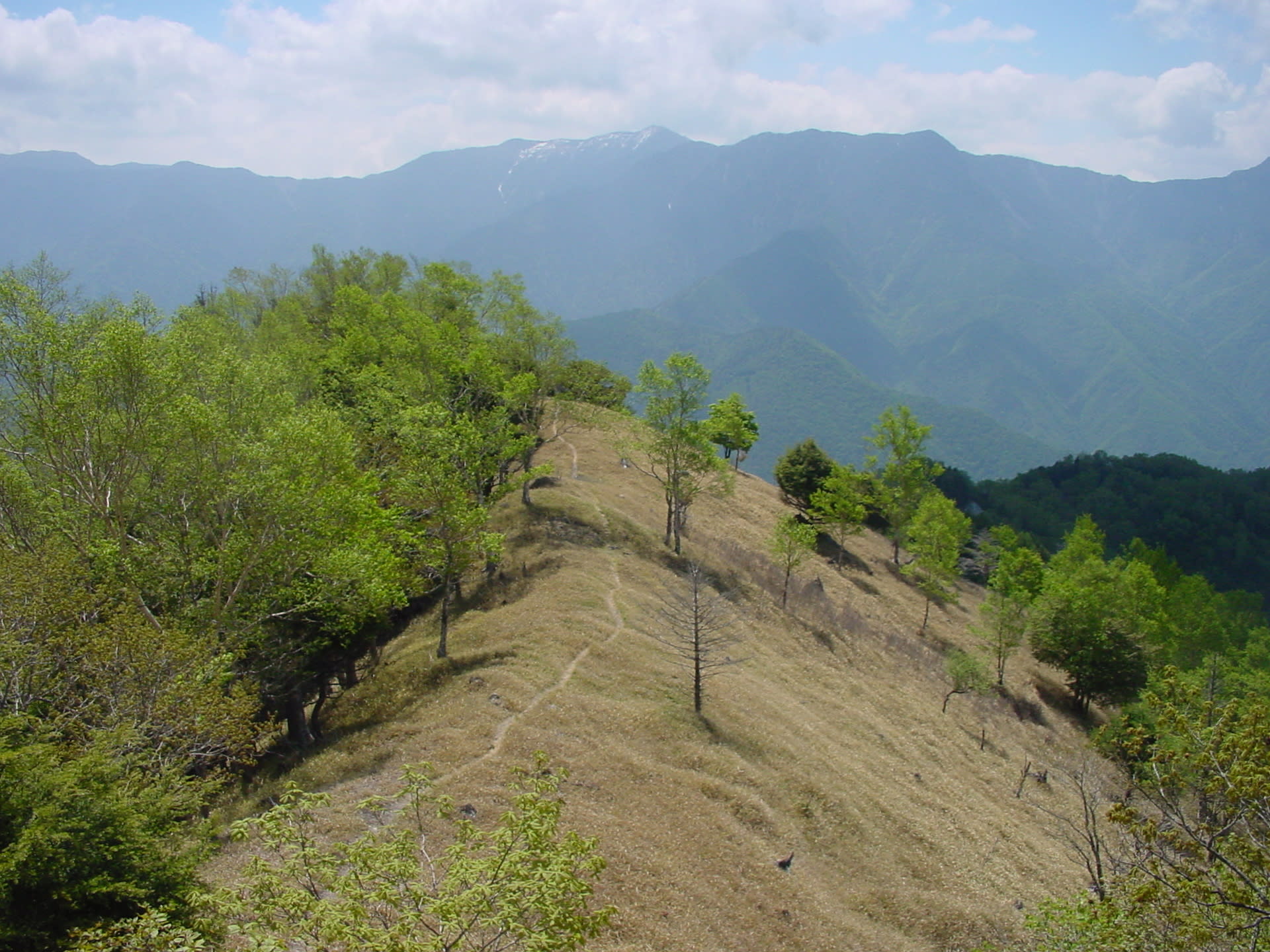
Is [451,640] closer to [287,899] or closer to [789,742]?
[789,742]

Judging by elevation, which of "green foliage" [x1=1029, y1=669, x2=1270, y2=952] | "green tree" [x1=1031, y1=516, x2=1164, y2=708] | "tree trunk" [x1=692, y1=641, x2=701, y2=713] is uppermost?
"green foliage" [x1=1029, y1=669, x2=1270, y2=952]

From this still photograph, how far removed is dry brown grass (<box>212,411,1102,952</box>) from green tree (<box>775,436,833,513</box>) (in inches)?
1078

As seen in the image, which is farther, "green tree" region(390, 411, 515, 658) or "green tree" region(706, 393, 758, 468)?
"green tree" region(706, 393, 758, 468)

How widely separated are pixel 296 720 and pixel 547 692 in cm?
894

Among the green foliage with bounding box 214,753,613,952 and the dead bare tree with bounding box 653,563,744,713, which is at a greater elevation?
the green foliage with bounding box 214,753,613,952

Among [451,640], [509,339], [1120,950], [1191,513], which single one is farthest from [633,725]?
[1191,513]

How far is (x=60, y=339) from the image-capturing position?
21.0 m

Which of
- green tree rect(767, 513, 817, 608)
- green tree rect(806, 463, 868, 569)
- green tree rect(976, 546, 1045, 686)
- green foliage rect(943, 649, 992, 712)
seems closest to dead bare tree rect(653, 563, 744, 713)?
green tree rect(767, 513, 817, 608)

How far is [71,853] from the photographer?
10.5 metres

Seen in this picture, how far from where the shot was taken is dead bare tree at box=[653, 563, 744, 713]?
1035 inches

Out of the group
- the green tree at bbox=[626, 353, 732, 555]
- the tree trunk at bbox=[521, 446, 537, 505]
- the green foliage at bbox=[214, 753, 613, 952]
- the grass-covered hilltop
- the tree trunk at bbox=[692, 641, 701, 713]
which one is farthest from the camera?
the green tree at bbox=[626, 353, 732, 555]

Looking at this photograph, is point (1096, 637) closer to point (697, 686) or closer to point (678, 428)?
point (678, 428)

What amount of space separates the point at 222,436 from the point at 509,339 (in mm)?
25391

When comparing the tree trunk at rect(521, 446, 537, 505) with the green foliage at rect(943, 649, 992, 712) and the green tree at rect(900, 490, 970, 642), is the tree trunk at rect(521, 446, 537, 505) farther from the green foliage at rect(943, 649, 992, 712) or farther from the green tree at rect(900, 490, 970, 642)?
the green tree at rect(900, 490, 970, 642)
